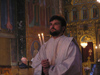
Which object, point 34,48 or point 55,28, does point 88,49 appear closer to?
point 34,48

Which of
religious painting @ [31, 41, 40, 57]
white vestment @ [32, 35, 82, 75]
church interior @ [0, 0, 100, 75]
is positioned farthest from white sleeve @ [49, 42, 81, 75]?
religious painting @ [31, 41, 40, 57]

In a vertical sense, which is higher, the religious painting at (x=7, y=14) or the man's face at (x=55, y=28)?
the religious painting at (x=7, y=14)

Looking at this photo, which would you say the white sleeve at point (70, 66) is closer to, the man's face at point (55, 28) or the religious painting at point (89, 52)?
the man's face at point (55, 28)

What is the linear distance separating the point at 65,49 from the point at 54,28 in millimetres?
332

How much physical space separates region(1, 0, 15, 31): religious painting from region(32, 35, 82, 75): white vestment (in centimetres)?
1090

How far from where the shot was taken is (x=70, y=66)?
2.35 metres

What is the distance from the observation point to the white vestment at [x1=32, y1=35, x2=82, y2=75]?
2.37 metres

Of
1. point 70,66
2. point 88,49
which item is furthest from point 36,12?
point 70,66

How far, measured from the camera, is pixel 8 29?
13.7m

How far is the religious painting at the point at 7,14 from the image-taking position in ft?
43.4

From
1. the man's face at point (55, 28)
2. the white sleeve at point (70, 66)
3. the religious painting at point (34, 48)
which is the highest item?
the man's face at point (55, 28)

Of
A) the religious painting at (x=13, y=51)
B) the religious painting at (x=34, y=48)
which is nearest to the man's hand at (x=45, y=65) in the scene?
the religious painting at (x=13, y=51)

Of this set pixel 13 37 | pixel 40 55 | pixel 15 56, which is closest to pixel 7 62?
pixel 15 56

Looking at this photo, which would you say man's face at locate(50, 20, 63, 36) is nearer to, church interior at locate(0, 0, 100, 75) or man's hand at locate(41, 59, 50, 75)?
man's hand at locate(41, 59, 50, 75)
